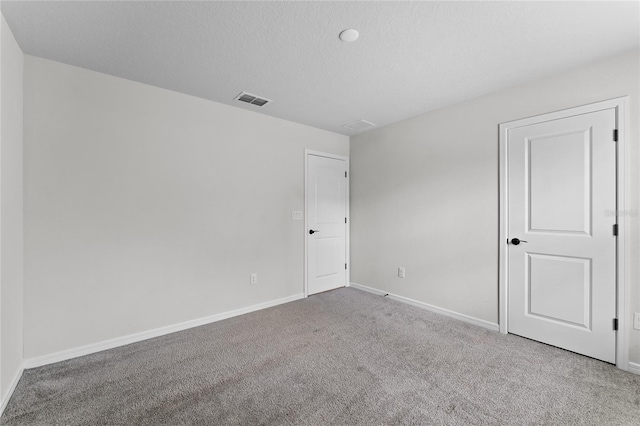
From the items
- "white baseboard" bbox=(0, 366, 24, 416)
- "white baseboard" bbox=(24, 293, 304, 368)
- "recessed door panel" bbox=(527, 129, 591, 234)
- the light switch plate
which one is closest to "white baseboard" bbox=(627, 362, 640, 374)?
"recessed door panel" bbox=(527, 129, 591, 234)

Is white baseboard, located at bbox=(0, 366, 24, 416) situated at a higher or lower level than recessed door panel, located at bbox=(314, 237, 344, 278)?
lower

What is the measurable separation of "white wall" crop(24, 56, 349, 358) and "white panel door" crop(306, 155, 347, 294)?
48cm

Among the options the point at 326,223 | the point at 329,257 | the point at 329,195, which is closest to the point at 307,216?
the point at 326,223

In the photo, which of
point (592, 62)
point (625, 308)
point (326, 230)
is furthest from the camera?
point (326, 230)

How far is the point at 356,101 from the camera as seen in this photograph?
10.0 feet

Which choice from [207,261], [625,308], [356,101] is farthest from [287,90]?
[625,308]

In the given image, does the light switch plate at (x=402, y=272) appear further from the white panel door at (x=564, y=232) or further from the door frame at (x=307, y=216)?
the white panel door at (x=564, y=232)

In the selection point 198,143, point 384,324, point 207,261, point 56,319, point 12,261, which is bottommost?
point 384,324

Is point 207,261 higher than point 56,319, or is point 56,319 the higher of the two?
point 207,261

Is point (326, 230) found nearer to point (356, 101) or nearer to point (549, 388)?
point (356, 101)

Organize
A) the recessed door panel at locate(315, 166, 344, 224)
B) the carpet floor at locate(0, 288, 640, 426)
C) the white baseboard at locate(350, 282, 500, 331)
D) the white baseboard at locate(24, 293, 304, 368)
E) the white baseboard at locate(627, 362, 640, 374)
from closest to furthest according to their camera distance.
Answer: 1. the carpet floor at locate(0, 288, 640, 426)
2. the white baseboard at locate(627, 362, 640, 374)
3. the white baseboard at locate(24, 293, 304, 368)
4. the white baseboard at locate(350, 282, 500, 331)
5. the recessed door panel at locate(315, 166, 344, 224)

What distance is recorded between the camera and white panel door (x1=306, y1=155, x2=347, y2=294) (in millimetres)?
3996

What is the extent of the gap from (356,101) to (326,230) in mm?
1938

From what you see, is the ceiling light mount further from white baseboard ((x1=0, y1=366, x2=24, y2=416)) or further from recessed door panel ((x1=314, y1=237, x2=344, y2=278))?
white baseboard ((x1=0, y1=366, x2=24, y2=416))
